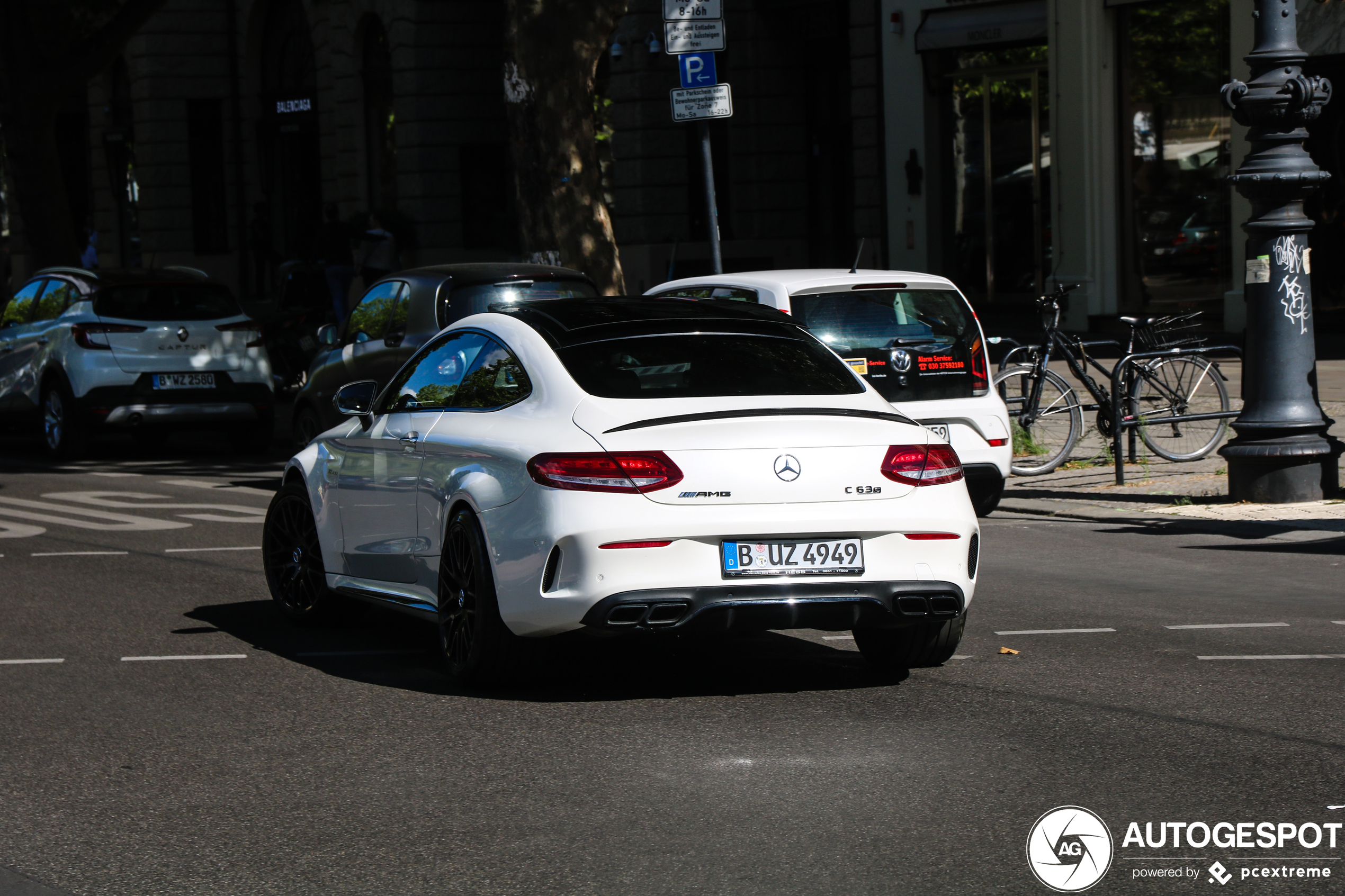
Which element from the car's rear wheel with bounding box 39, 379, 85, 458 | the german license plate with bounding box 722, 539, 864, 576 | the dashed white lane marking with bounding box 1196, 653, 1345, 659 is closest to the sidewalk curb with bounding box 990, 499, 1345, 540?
the dashed white lane marking with bounding box 1196, 653, 1345, 659

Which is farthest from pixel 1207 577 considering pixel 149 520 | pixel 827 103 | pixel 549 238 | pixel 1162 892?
pixel 827 103

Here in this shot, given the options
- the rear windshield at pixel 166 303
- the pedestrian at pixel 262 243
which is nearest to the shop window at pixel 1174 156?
the rear windshield at pixel 166 303

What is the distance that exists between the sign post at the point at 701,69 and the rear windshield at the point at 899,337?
3.07m

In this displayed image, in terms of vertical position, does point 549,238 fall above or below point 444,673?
above

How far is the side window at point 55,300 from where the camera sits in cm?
1723

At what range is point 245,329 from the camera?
17188mm

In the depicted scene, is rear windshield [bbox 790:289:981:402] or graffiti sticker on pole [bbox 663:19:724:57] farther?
graffiti sticker on pole [bbox 663:19:724:57]

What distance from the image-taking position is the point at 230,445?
1822cm

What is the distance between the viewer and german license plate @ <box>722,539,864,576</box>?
Result: 6496mm

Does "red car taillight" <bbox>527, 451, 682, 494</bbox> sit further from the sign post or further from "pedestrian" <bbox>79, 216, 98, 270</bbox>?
"pedestrian" <bbox>79, 216, 98, 270</bbox>

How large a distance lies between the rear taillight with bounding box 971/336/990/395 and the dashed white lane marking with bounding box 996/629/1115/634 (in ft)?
11.2

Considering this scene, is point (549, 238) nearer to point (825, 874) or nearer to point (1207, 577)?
point (1207, 577)

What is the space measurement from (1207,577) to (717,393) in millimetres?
3797

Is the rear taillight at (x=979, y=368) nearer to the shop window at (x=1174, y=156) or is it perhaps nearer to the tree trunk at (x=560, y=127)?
the tree trunk at (x=560, y=127)
